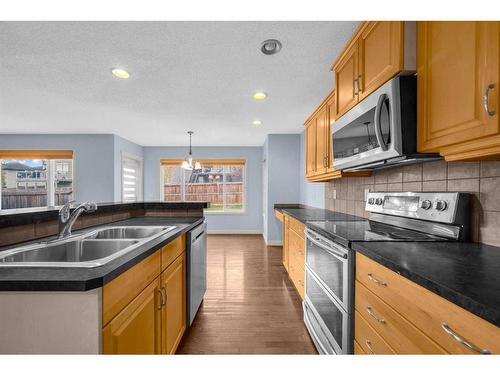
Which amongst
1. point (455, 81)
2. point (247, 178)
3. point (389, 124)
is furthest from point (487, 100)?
point (247, 178)

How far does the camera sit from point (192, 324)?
202 cm

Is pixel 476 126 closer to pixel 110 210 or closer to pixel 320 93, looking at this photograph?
pixel 320 93

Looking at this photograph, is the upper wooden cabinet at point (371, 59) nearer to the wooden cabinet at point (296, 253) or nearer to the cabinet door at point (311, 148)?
the cabinet door at point (311, 148)

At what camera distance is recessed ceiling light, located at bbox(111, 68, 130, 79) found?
2.21 metres

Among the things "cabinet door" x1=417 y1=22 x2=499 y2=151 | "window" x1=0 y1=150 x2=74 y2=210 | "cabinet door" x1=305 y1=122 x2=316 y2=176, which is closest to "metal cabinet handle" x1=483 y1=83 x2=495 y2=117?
"cabinet door" x1=417 y1=22 x2=499 y2=151

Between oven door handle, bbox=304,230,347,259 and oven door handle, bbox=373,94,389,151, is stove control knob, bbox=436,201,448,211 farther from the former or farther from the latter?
oven door handle, bbox=304,230,347,259

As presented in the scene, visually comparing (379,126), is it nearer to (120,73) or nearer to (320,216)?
(320,216)

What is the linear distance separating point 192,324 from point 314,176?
209 cm

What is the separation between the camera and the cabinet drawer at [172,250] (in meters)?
1.38

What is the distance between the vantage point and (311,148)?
3.11m

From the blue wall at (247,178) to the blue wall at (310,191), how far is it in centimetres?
163

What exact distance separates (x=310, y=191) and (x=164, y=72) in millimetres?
2923
